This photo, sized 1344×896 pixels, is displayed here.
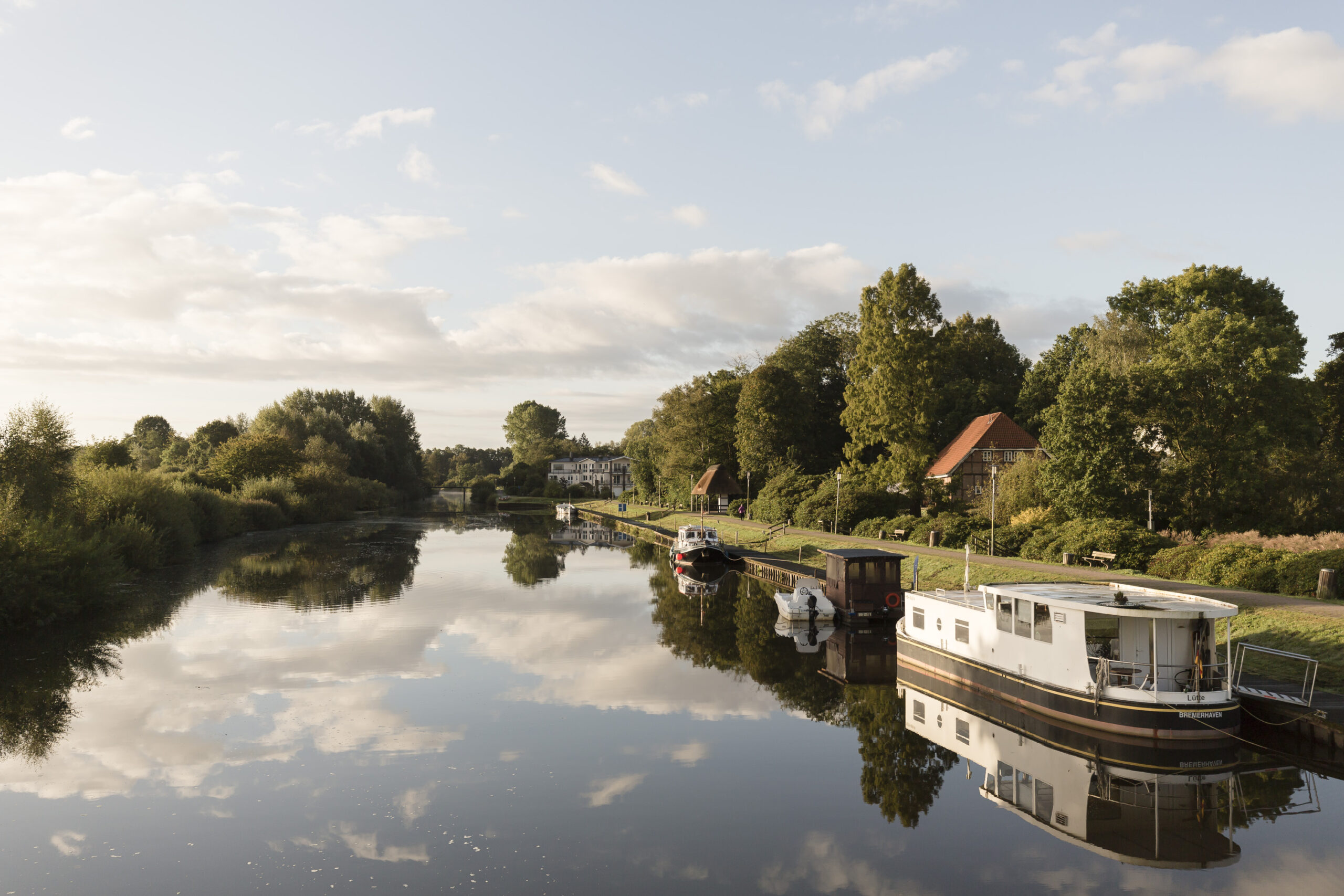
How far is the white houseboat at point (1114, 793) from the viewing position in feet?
47.7

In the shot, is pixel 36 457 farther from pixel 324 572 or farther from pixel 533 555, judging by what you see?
pixel 533 555

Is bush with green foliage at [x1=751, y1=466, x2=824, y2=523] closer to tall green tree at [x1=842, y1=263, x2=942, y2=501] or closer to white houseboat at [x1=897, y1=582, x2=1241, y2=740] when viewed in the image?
tall green tree at [x1=842, y1=263, x2=942, y2=501]

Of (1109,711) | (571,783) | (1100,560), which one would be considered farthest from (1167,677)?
(1100,560)

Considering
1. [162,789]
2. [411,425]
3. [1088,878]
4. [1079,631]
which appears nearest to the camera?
[1088,878]

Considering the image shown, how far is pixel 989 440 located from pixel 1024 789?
47874 mm

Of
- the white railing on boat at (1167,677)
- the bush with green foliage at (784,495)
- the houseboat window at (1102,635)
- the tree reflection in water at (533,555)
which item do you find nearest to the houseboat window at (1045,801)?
the white railing on boat at (1167,677)

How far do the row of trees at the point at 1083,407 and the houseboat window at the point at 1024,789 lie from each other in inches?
921

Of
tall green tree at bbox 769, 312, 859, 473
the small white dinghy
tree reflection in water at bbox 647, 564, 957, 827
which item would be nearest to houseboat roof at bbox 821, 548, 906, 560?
the small white dinghy

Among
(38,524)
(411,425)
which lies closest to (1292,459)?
(38,524)

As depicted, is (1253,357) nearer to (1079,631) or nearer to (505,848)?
(1079,631)

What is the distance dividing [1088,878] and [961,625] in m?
11.7

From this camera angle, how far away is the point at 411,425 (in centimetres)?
15250

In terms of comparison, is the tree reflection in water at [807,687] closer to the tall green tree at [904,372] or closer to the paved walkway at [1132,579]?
the paved walkway at [1132,579]

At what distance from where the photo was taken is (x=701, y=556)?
55.5 metres
